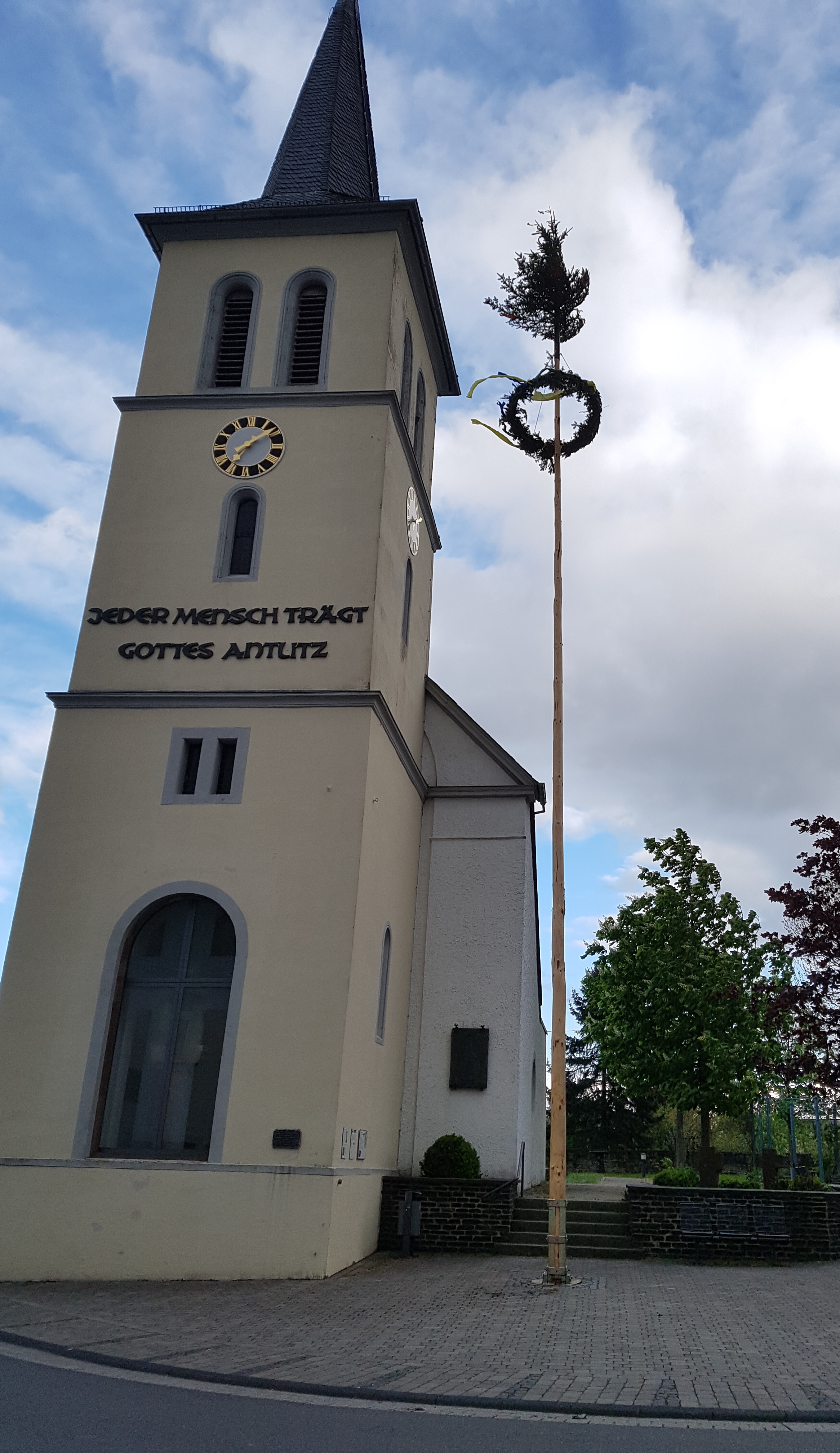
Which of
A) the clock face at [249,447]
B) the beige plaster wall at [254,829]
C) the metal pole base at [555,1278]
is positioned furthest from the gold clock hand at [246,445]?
the metal pole base at [555,1278]

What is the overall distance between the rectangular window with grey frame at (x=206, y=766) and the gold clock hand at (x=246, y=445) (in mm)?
4957

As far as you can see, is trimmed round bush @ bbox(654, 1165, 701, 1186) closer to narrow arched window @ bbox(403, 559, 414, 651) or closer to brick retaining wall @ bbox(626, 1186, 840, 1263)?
→ brick retaining wall @ bbox(626, 1186, 840, 1263)

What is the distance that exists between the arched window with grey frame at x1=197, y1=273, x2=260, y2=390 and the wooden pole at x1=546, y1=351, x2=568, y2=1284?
7.47 metres

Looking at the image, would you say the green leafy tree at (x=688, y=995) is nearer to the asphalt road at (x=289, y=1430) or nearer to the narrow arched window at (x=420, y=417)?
the narrow arched window at (x=420, y=417)

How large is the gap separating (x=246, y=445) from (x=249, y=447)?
6 cm

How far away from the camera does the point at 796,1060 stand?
64.0 ft

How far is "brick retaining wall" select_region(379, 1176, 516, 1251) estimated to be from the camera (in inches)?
651

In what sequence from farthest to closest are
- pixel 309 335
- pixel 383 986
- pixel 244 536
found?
pixel 309 335, pixel 244 536, pixel 383 986

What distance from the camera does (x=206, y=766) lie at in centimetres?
1655

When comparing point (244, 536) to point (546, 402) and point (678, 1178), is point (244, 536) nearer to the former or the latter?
point (546, 402)

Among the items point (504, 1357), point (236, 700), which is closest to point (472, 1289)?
point (504, 1357)

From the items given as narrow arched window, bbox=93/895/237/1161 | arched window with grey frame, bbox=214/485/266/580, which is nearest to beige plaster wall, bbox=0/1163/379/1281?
narrow arched window, bbox=93/895/237/1161

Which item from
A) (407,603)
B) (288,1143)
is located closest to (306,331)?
(407,603)

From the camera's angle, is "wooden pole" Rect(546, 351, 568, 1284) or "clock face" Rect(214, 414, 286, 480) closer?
"wooden pole" Rect(546, 351, 568, 1284)
